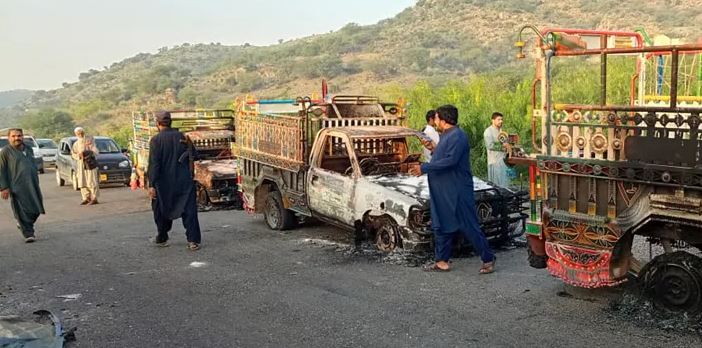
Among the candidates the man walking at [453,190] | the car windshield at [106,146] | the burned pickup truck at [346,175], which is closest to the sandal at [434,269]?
the man walking at [453,190]

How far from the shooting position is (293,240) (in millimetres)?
10219

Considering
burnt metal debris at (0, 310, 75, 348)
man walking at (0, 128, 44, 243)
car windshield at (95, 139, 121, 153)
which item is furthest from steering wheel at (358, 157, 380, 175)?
car windshield at (95, 139, 121, 153)

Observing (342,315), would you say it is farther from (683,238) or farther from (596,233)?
(683,238)

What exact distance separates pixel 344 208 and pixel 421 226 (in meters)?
1.36

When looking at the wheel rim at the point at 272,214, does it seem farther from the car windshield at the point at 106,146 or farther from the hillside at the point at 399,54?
the hillside at the point at 399,54

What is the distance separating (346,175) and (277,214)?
1.94 metres

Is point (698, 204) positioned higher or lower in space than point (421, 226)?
higher

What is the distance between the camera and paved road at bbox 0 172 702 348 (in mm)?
5902

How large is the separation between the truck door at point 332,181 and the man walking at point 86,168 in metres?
7.32

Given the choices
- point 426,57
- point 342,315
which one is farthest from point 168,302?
point 426,57

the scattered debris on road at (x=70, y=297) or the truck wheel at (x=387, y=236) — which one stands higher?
the truck wheel at (x=387, y=236)

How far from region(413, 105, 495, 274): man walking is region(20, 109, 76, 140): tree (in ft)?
148

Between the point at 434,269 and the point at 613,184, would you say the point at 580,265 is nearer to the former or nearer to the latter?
the point at 613,184

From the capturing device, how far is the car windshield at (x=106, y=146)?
2066 centimetres
